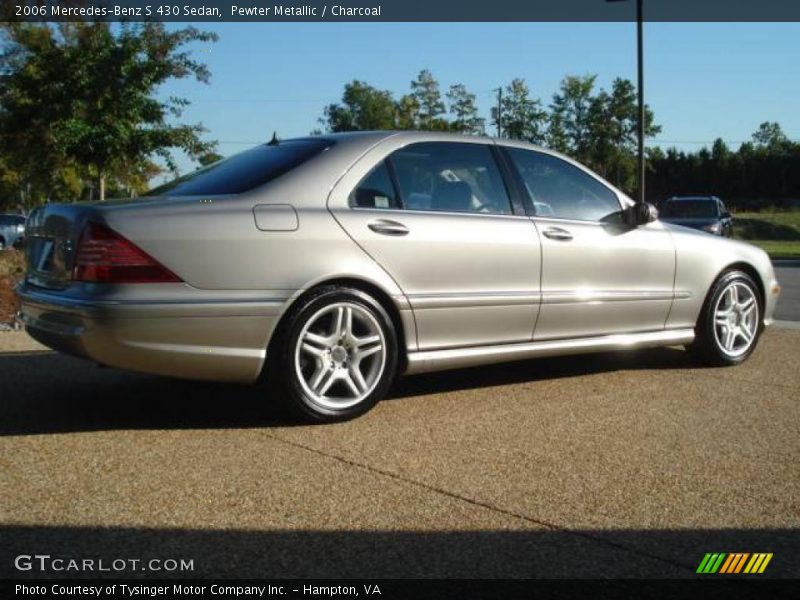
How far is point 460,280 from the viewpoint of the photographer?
17.2ft

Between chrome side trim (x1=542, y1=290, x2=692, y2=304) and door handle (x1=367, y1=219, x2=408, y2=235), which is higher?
door handle (x1=367, y1=219, x2=408, y2=235)

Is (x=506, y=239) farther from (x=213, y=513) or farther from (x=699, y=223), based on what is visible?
(x=699, y=223)

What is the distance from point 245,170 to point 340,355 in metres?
1.14

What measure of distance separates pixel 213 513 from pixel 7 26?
2049 centimetres

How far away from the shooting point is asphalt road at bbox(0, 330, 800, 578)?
3033 mm

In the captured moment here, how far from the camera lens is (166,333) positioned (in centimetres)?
436

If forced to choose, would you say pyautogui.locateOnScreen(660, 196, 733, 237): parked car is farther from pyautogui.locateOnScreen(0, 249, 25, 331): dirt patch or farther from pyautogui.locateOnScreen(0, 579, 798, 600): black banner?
pyautogui.locateOnScreen(0, 579, 798, 600): black banner

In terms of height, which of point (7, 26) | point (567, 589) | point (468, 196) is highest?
point (7, 26)

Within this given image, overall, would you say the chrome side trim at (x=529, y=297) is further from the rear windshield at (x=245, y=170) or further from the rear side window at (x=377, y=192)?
the rear windshield at (x=245, y=170)

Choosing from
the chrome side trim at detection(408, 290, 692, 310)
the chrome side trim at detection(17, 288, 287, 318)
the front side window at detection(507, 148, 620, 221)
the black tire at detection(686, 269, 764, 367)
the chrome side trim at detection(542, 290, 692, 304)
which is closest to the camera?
the chrome side trim at detection(17, 288, 287, 318)

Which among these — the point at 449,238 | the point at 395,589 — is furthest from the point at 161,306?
the point at 395,589

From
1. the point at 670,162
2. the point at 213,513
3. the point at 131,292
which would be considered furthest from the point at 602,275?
the point at 670,162

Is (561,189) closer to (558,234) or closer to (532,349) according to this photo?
(558,234)

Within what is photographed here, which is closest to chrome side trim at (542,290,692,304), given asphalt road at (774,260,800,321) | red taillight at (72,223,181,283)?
red taillight at (72,223,181,283)
